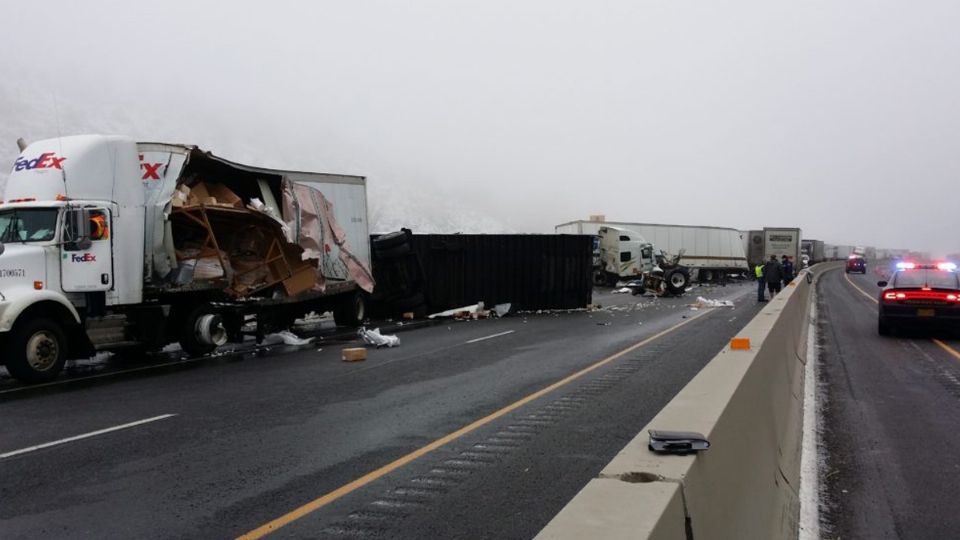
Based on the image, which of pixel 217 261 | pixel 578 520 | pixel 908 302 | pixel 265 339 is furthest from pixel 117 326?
pixel 908 302

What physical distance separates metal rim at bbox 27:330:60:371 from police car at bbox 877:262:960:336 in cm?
1668

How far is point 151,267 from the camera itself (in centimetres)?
1342

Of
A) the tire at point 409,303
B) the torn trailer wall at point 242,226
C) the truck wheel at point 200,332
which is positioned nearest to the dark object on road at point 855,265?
the tire at point 409,303

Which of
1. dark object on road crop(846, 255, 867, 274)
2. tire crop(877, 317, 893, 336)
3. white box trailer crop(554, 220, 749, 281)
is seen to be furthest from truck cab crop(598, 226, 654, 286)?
dark object on road crop(846, 255, 867, 274)

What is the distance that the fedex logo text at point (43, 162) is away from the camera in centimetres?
1236

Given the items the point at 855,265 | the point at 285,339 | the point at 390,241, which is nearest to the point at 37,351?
the point at 285,339

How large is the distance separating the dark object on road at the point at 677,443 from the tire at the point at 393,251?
19.5m

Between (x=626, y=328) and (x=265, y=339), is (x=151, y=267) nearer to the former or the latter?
(x=265, y=339)

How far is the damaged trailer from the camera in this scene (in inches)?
445

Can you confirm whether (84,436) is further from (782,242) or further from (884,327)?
(782,242)

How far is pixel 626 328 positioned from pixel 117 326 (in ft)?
39.2

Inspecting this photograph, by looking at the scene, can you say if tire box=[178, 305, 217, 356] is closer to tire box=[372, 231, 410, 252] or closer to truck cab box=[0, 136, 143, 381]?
truck cab box=[0, 136, 143, 381]

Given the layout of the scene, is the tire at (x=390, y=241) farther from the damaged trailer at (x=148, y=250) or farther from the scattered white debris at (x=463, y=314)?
the damaged trailer at (x=148, y=250)

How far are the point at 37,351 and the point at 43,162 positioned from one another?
3592mm
